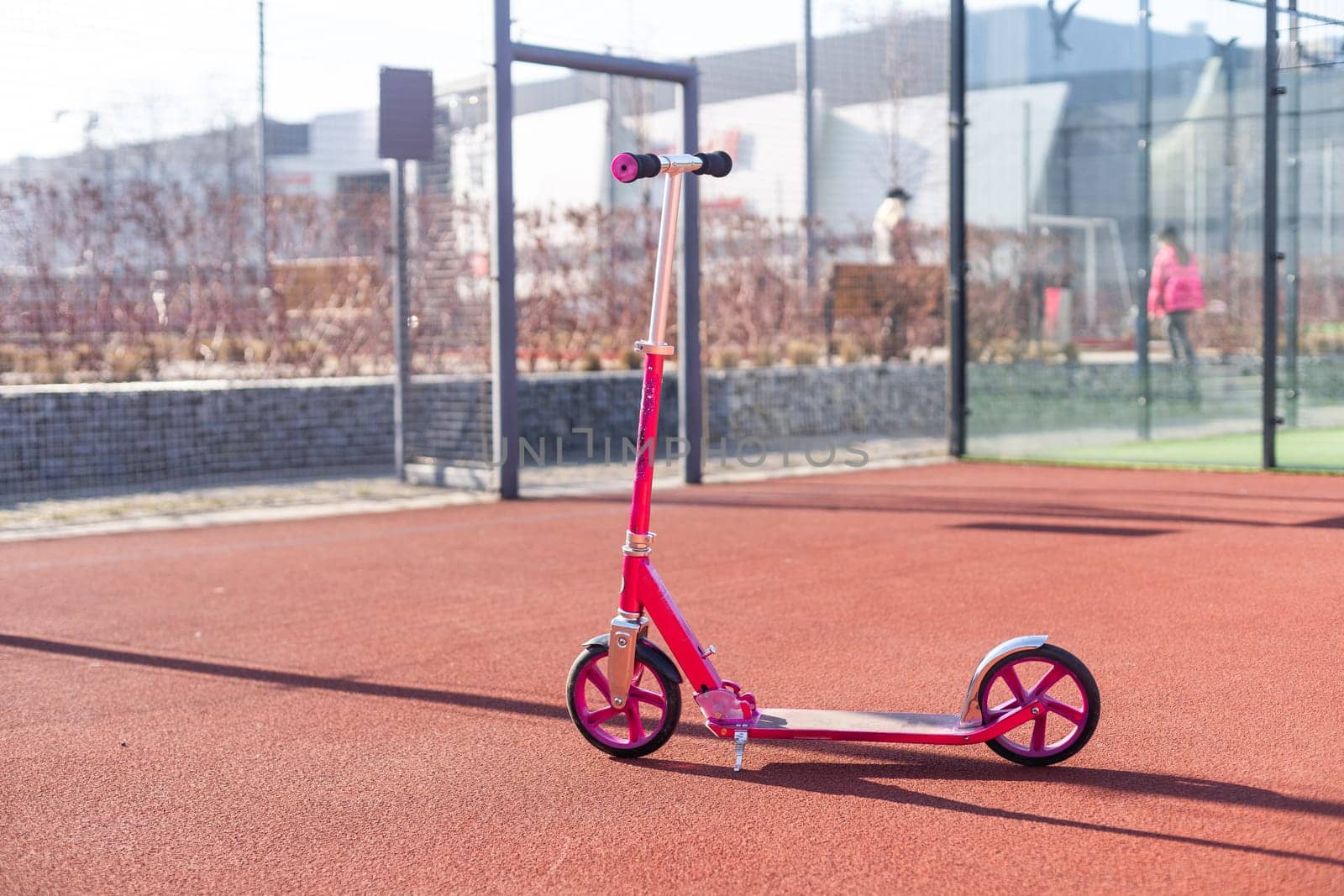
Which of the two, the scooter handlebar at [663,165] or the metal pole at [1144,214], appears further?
the metal pole at [1144,214]

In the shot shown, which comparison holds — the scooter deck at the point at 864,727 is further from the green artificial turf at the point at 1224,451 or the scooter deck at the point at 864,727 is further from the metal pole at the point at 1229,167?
the metal pole at the point at 1229,167

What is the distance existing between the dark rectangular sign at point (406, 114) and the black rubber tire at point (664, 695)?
636cm

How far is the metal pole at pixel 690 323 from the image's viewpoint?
397 inches

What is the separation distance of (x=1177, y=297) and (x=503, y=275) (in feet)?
18.8

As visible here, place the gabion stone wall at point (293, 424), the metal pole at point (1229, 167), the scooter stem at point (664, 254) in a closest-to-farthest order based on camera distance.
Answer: the scooter stem at point (664, 254) → the gabion stone wall at point (293, 424) → the metal pole at point (1229, 167)

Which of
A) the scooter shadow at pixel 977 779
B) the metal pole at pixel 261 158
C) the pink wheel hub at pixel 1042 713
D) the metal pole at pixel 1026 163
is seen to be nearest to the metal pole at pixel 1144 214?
the metal pole at pixel 1026 163

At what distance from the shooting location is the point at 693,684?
374 centimetres

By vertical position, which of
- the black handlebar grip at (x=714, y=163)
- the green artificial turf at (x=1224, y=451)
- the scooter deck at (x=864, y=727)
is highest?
Answer: the black handlebar grip at (x=714, y=163)

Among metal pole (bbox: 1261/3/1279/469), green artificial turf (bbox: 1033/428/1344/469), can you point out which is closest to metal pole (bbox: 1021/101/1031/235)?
green artificial turf (bbox: 1033/428/1344/469)

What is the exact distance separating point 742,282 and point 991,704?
10951 mm

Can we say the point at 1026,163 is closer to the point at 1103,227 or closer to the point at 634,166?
the point at 1103,227

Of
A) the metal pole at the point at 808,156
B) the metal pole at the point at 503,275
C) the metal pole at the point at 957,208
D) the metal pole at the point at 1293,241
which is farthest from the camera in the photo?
the metal pole at the point at 808,156

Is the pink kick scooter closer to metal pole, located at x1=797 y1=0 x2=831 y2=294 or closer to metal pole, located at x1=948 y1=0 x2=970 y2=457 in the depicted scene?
metal pole, located at x1=948 y1=0 x2=970 y2=457

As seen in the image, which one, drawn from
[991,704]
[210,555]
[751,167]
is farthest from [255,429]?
[991,704]
